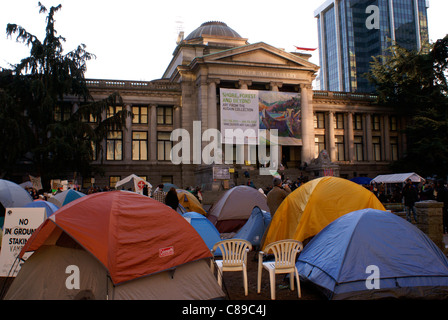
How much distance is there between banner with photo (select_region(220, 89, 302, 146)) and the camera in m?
35.8

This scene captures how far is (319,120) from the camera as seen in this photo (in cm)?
4625

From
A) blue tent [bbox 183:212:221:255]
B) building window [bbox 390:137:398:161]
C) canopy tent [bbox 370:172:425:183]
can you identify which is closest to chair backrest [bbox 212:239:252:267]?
blue tent [bbox 183:212:221:255]

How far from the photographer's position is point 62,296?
6.51m

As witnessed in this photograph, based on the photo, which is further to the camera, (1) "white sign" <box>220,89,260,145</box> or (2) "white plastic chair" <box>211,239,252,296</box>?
(1) "white sign" <box>220,89,260,145</box>

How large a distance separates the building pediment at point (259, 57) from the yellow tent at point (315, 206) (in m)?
29.8

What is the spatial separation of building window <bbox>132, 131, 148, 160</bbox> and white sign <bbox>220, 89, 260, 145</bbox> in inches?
386

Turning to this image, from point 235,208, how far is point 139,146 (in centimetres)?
2691

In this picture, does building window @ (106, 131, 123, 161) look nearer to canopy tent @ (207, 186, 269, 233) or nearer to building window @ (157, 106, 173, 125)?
building window @ (157, 106, 173, 125)

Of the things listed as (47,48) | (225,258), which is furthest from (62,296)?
(47,48)

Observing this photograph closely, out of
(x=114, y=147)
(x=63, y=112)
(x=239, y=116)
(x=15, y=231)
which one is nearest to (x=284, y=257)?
(x=15, y=231)

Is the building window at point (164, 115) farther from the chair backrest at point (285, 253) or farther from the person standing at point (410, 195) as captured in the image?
the chair backrest at point (285, 253)

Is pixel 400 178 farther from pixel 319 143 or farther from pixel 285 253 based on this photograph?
pixel 285 253

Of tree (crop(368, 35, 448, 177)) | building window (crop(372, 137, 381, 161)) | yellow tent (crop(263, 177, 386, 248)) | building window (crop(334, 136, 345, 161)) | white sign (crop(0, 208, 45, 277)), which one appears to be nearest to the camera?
white sign (crop(0, 208, 45, 277))
